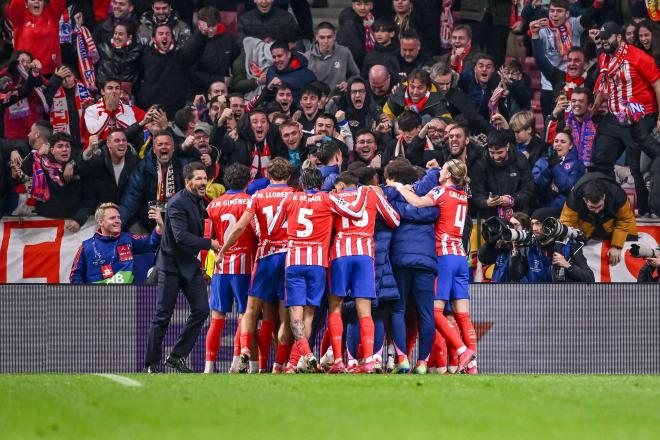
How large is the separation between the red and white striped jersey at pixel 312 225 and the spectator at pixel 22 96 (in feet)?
22.9

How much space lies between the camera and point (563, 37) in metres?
19.7

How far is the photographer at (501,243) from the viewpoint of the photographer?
16.2m

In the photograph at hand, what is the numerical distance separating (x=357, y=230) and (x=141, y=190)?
513 centimetres

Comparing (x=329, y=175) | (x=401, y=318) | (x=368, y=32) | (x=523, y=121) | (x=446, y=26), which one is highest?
(x=446, y=26)

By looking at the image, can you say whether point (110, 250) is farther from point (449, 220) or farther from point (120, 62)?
point (449, 220)

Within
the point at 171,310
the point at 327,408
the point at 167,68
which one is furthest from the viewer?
the point at 167,68

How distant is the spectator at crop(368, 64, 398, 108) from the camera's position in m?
19.0

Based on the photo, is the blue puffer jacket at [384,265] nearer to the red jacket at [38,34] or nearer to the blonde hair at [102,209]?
the blonde hair at [102,209]

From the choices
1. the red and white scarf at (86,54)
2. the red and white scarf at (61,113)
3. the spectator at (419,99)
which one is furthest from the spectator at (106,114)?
the spectator at (419,99)

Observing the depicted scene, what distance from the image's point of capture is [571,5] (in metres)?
20.5

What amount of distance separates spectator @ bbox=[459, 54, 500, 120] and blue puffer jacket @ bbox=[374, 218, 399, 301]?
5.49 meters

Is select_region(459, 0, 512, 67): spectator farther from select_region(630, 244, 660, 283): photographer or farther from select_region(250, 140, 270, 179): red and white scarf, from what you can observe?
select_region(630, 244, 660, 283): photographer

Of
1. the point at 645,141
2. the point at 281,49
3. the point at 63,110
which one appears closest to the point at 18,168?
the point at 63,110

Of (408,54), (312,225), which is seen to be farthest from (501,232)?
(408,54)
